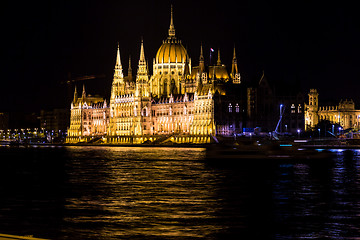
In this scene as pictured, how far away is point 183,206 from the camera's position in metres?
39.4

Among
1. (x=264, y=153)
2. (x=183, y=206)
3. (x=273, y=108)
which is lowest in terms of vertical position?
(x=183, y=206)

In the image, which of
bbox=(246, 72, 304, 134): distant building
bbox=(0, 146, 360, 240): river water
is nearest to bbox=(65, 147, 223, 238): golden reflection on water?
bbox=(0, 146, 360, 240): river water

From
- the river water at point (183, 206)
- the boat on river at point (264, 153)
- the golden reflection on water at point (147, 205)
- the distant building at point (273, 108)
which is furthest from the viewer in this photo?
the distant building at point (273, 108)

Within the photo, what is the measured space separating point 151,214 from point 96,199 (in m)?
8.92

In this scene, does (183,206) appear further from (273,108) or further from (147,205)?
(273,108)

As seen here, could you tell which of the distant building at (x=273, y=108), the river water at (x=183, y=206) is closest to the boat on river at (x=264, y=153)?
the river water at (x=183, y=206)

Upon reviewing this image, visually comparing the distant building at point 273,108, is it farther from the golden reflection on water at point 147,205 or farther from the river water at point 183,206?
the golden reflection on water at point 147,205

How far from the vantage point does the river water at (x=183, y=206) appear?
31.1m

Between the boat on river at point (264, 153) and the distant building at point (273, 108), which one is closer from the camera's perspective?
the boat on river at point (264, 153)

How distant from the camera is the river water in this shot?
3106 centimetres

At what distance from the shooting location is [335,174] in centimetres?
6750

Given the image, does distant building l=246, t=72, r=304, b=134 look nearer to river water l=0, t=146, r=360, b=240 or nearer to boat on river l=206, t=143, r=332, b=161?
boat on river l=206, t=143, r=332, b=161

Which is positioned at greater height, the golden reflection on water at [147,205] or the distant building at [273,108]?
the distant building at [273,108]

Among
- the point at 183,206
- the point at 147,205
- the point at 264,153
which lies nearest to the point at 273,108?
the point at 264,153
